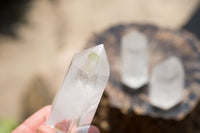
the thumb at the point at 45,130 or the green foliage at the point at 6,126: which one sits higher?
the thumb at the point at 45,130

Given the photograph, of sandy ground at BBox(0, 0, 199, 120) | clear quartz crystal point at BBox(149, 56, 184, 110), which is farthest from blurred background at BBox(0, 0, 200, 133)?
clear quartz crystal point at BBox(149, 56, 184, 110)

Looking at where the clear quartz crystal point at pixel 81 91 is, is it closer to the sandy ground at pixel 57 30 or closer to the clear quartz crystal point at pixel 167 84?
the clear quartz crystal point at pixel 167 84

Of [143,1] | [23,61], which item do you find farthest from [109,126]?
[143,1]

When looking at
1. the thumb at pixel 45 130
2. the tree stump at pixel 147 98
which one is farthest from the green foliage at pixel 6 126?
the thumb at pixel 45 130

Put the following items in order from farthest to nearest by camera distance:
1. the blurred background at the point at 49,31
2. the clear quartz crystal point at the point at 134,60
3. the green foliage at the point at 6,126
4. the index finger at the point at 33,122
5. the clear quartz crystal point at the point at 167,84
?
the blurred background at the point at 49,31 → the green foliage at the point at 6,126 → the clear quartz crystal point at the point at 134,60 → the clear quartz crystal point at the point at 167,84 → the index finger at the point at 33,122

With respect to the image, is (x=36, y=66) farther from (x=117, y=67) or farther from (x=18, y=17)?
(x=117, y=67)

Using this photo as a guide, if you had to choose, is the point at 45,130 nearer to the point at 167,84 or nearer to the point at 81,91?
the point at 81,91
